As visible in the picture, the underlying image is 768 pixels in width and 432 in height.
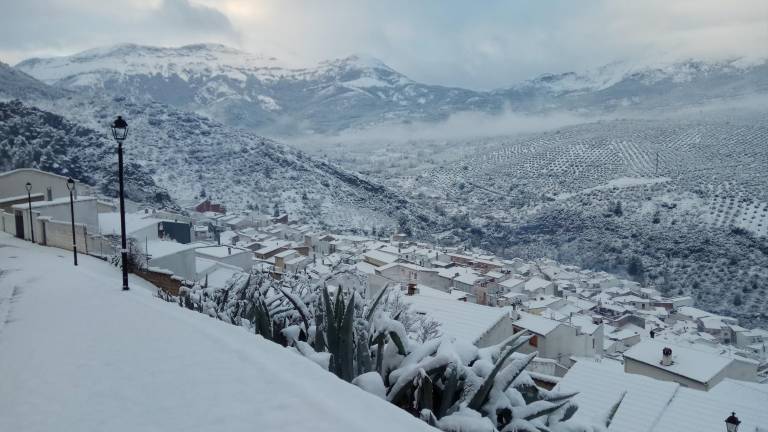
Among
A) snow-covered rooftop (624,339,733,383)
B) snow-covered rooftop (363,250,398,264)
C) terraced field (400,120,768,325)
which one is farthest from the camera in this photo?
terraced field (400,120,768,325)

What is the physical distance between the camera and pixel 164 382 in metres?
3.60

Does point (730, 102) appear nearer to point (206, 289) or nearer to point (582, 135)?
point (582, 135)

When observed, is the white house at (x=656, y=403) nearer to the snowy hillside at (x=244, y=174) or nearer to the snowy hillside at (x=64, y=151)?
the snowy hillside at (x=64, y=151)

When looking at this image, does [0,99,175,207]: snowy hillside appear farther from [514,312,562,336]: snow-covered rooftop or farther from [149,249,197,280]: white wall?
[514,312,562,336]: snow-covered rooftop

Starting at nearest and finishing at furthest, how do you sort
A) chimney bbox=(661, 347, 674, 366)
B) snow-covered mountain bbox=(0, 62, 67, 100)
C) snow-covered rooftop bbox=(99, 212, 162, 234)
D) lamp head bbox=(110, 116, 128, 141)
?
lamp head bbox=(110, 116, 128, 141) → chimney bbox=(661, 347, 674, 366) → snow-covered rooftop bbox=(99, 212, 162, 234) → snow-covered mountain bbox=(0, 62, 67, 100)

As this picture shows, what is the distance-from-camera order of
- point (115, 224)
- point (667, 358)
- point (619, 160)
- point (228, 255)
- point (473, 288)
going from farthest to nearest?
point (619, 160) < point (473, 288) < point (228, 255) < point (115, 224) < point (667, 358)

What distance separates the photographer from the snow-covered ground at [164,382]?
3.00 metres

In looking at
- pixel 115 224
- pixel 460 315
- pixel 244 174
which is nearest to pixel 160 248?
pixel 115 224

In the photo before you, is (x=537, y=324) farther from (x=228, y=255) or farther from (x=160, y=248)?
(x=228, y=255)

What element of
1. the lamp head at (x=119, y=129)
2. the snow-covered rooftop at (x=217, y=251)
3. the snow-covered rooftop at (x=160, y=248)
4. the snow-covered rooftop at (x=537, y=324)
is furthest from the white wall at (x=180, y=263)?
the snow-covered rooftop at (x=537, y=324)

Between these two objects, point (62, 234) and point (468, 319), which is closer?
point (468, 319)

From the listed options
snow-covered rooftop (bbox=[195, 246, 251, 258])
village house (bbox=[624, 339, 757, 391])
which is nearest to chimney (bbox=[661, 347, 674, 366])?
village house (bbox=[624, 339, 757, 391])

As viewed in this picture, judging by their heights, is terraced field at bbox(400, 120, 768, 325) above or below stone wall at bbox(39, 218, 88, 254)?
below

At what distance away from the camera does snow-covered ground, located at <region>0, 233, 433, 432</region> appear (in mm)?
3002
